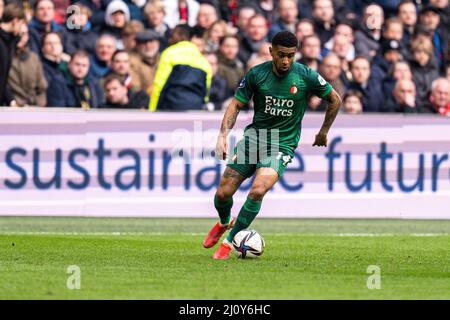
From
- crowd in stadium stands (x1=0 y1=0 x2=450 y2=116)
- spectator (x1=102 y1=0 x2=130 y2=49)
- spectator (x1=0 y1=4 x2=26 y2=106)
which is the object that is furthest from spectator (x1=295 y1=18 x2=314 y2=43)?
spectator (x1=0 y1=4 x2=26 y2=106)

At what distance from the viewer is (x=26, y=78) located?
1956 centimetres

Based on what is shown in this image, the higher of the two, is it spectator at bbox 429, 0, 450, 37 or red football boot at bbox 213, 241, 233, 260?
spectator at bbox 429, 0, 450, 37

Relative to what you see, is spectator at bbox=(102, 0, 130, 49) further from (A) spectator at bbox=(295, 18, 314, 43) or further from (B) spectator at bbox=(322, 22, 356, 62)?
(B) spectator at bbox=(322, 22, 356, 62)

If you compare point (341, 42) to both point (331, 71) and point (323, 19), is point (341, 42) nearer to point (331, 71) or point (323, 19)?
point (323, 19)

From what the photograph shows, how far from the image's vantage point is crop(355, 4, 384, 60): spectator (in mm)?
Answer: 22797

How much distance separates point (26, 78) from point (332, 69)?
4966mm

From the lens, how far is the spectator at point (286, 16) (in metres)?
22.3

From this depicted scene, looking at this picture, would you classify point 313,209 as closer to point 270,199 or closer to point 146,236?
point 270,199

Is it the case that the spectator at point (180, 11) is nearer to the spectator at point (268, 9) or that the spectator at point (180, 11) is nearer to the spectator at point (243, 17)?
the spectator at point (243, 17)

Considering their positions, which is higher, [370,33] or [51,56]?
[370,33]

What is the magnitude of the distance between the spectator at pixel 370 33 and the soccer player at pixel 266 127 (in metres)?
9.58

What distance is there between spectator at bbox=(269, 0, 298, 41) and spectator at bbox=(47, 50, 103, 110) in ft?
12.1

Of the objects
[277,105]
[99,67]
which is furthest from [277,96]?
[99,67]
